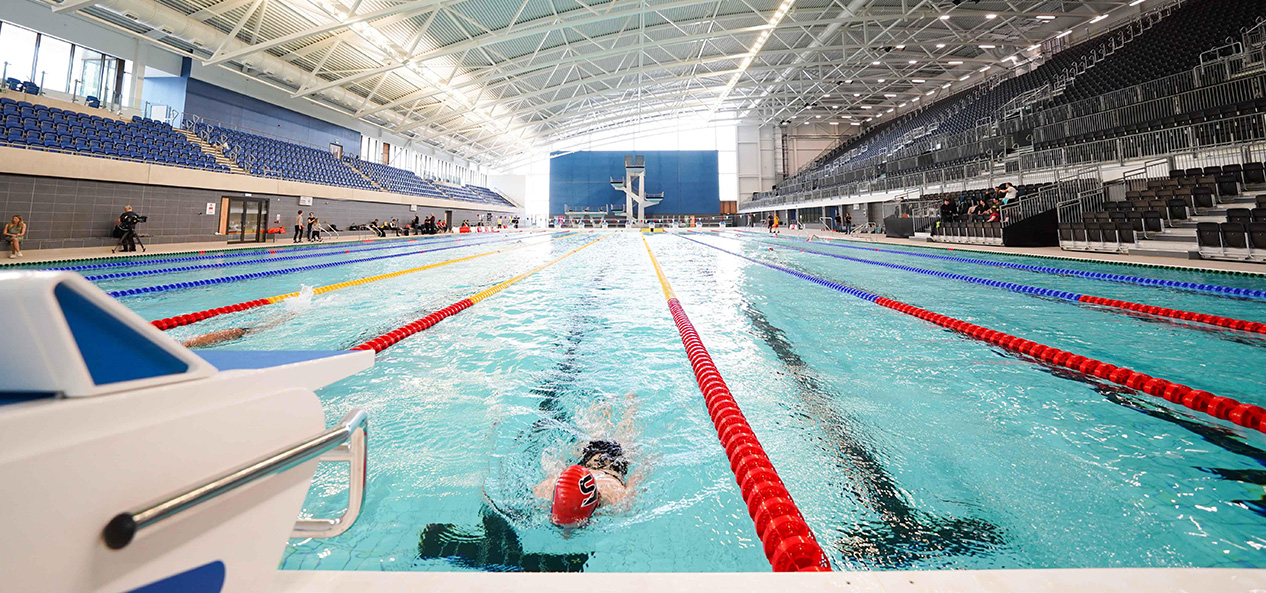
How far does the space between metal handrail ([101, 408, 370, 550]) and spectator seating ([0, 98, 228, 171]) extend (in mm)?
14503

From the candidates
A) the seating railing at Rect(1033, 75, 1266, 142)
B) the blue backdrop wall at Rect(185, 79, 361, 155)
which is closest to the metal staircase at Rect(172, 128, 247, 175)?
the blue backdrop wall at Rect(185, 79, 361, 155)

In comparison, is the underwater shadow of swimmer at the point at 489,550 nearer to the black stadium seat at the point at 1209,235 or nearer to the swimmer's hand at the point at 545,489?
the swimmer's hand at the point at 545,489

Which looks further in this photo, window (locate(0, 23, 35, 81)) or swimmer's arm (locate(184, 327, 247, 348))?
window (locate(0, 23, 35, 81))

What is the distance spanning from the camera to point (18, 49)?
39.1ft

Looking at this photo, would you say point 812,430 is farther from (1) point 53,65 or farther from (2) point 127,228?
(1) point 53,65

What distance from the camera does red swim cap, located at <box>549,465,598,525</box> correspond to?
5.15 feet

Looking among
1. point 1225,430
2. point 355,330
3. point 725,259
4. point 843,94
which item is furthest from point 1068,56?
point 355,330

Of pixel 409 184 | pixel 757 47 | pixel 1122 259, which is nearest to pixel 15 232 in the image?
pixel 409 184

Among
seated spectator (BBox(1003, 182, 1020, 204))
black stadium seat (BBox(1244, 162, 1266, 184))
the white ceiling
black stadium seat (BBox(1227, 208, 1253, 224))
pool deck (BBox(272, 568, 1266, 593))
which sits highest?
the white ceiling

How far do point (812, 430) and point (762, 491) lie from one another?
28.2 inches

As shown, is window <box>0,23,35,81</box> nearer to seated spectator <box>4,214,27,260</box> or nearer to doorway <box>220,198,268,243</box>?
doorway <box>220,198,268,243</box>

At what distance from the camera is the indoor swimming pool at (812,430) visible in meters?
1.44

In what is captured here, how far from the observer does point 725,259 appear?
34.6 feet

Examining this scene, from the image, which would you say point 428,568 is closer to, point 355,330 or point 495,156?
point 355,330
